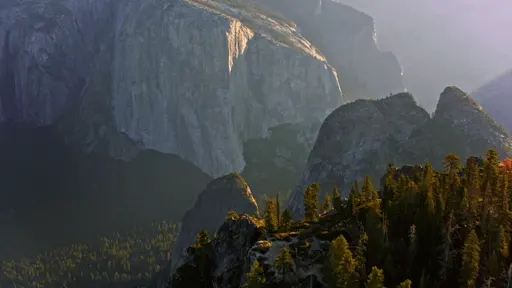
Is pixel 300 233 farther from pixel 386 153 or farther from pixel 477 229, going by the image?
pixel 386 153

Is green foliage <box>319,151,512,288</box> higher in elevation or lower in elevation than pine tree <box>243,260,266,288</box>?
higher

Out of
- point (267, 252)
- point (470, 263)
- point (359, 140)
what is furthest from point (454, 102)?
point (267, 252)

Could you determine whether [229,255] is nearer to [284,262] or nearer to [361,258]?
[284,262]

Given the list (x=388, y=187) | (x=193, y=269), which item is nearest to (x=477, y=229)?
(x=388, y=187)

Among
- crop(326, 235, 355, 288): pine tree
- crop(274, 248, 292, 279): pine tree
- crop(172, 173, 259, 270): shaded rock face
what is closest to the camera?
crop(326, 235, 355, 288): pine tree

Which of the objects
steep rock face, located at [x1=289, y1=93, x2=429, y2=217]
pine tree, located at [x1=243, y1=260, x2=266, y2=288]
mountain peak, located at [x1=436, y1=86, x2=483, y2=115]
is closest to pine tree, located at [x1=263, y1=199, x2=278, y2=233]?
pine tree, located at [x1=243, y1=260, x2=266, y2=288]

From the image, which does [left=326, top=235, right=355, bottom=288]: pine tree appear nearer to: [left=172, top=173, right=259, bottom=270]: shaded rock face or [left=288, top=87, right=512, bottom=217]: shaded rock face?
[left=288, top=87, right=512, bottom=217]: shaded rock face
